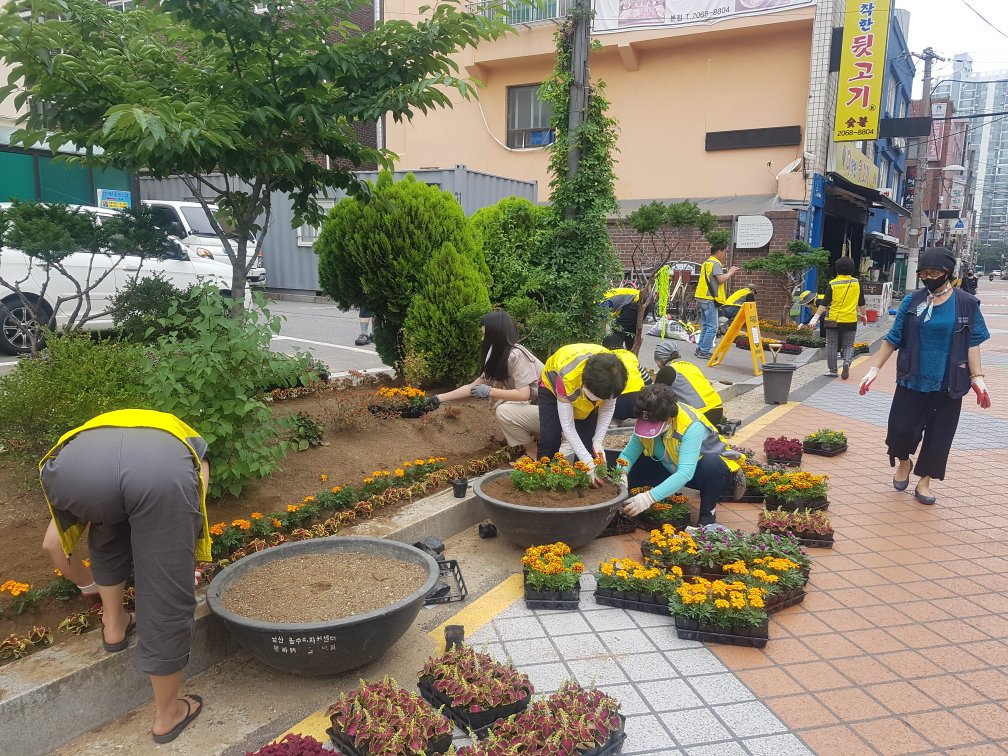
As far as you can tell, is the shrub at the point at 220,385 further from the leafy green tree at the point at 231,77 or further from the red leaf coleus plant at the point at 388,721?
the red leaf coleus plant at the point at 388,721

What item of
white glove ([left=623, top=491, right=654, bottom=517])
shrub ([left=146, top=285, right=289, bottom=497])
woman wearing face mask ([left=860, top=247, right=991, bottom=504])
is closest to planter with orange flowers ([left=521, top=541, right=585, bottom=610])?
white glove ([left=623, top=491, right=654, bottom=517])

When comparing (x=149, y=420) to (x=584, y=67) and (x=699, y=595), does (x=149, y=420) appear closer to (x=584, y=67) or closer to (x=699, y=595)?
(x=699, y=595)

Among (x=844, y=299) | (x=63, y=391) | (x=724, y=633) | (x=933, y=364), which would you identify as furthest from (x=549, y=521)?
(x=844, y=299)

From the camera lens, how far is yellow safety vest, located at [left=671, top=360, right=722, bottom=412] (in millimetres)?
4945

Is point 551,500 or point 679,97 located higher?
point 679,97

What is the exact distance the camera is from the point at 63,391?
354 cm

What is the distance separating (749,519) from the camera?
4961 mm

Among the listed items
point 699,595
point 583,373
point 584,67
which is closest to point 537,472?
point 583,373

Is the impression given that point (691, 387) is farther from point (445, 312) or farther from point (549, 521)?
point (445, 312)

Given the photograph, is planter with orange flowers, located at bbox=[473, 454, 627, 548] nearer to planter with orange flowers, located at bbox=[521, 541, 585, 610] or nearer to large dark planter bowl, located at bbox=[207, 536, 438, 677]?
planter with orange flowers, located at bbox=[521, 541, 585, 610]

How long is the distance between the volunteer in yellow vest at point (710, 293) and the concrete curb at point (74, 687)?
9.96 metres

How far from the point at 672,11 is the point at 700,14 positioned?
0.66m

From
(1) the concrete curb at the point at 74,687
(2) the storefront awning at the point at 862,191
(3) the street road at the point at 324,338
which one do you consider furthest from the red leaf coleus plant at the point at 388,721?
(2) the storefront awning at the point at 862,191

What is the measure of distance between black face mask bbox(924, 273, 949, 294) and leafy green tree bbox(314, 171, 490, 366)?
148 inches
